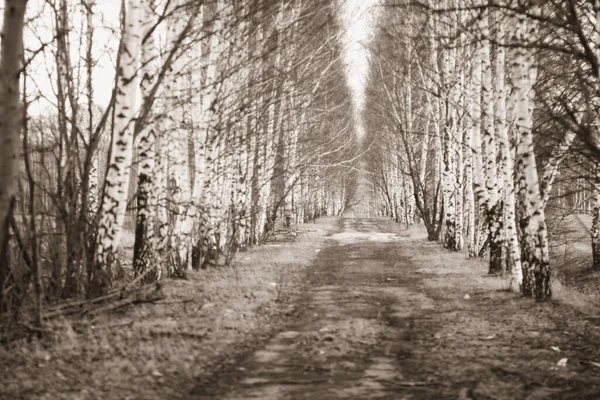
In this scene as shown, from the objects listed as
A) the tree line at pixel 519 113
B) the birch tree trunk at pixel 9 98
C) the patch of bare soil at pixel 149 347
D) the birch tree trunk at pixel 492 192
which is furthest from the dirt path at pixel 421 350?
the birch tree trunk at pixel 9 98

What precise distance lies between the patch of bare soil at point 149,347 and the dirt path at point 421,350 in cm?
36

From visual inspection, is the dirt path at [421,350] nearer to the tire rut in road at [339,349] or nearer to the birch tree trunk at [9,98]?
the tire rut in road at [339,349]

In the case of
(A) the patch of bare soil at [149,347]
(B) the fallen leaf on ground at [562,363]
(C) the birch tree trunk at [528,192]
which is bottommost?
(B) the fallen leaf on ground at [562,363]

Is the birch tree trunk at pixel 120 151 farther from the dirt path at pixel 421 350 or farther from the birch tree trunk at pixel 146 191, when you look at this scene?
the dirt path at pixel 421 350

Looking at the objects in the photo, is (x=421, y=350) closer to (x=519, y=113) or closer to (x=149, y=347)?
(x=149, y=347)

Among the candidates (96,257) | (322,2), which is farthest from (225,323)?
(322,2)

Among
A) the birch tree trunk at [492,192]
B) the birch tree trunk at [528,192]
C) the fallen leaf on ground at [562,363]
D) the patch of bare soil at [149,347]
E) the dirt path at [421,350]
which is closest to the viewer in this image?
the patch of bare soil at [149,347]

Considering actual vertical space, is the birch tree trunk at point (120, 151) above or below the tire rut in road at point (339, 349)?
above

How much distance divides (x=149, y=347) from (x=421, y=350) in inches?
124

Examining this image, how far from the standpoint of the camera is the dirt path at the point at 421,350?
224 inches

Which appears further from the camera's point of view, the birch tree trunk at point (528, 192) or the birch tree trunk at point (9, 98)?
the birch tree trunk at point (528, 192)

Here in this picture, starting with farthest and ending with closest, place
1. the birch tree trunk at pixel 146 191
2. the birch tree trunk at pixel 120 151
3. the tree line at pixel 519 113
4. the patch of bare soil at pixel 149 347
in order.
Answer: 1. the birch tree trunk at pixel 146 191
2. the birch tree trunk at pixel 120 151
3. the tree line at pixel 519 113
4. the patch of bare soil at pixel 149 347

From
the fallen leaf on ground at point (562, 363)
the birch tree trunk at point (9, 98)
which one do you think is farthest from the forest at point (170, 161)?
the fallen leaf on ground at point (562, 363)

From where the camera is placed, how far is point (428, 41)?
68.5 feet
